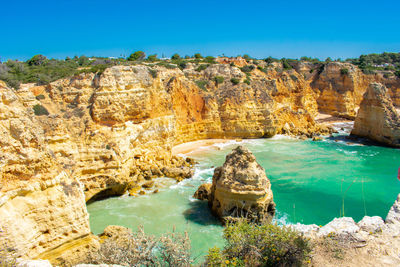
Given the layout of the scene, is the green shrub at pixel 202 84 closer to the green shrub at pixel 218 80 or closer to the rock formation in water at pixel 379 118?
the green shrub at pixel 218 80

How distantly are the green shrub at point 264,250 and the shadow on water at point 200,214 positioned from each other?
509 centimetres

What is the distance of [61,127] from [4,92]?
202 inches

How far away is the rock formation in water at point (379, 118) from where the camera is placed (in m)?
26.1

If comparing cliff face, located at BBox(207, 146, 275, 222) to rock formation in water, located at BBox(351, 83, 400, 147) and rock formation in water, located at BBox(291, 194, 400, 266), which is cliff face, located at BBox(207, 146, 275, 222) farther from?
rock formation in water, located at BBox(351, 83, 400, 147)

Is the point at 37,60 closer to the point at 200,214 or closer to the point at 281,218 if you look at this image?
the point at 200,214

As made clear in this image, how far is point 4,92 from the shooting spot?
24.4ft

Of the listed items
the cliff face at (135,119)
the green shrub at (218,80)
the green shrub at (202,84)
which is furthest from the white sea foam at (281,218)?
the green shrub at (218,80)

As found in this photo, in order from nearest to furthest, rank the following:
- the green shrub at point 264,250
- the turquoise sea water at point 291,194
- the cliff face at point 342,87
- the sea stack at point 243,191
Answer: the green shrub at point 264,250 < the sea stack at point 243,191 < the turquoise sea water at point 291,194 < the cliff face at point 342,87

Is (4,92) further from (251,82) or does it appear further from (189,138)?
(251,82)

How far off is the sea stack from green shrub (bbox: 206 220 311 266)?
12.8 feet

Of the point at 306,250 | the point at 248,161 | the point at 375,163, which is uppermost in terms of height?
the point at 248,161

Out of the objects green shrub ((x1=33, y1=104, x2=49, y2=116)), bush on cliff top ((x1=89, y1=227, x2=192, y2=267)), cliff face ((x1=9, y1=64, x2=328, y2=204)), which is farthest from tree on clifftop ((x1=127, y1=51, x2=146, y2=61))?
bush on cliff top ((x1=89, y1=227, x2=192, y2=267))

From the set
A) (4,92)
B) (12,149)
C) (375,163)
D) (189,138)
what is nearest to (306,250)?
(12,149)

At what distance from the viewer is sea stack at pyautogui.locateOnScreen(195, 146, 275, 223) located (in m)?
10.9
